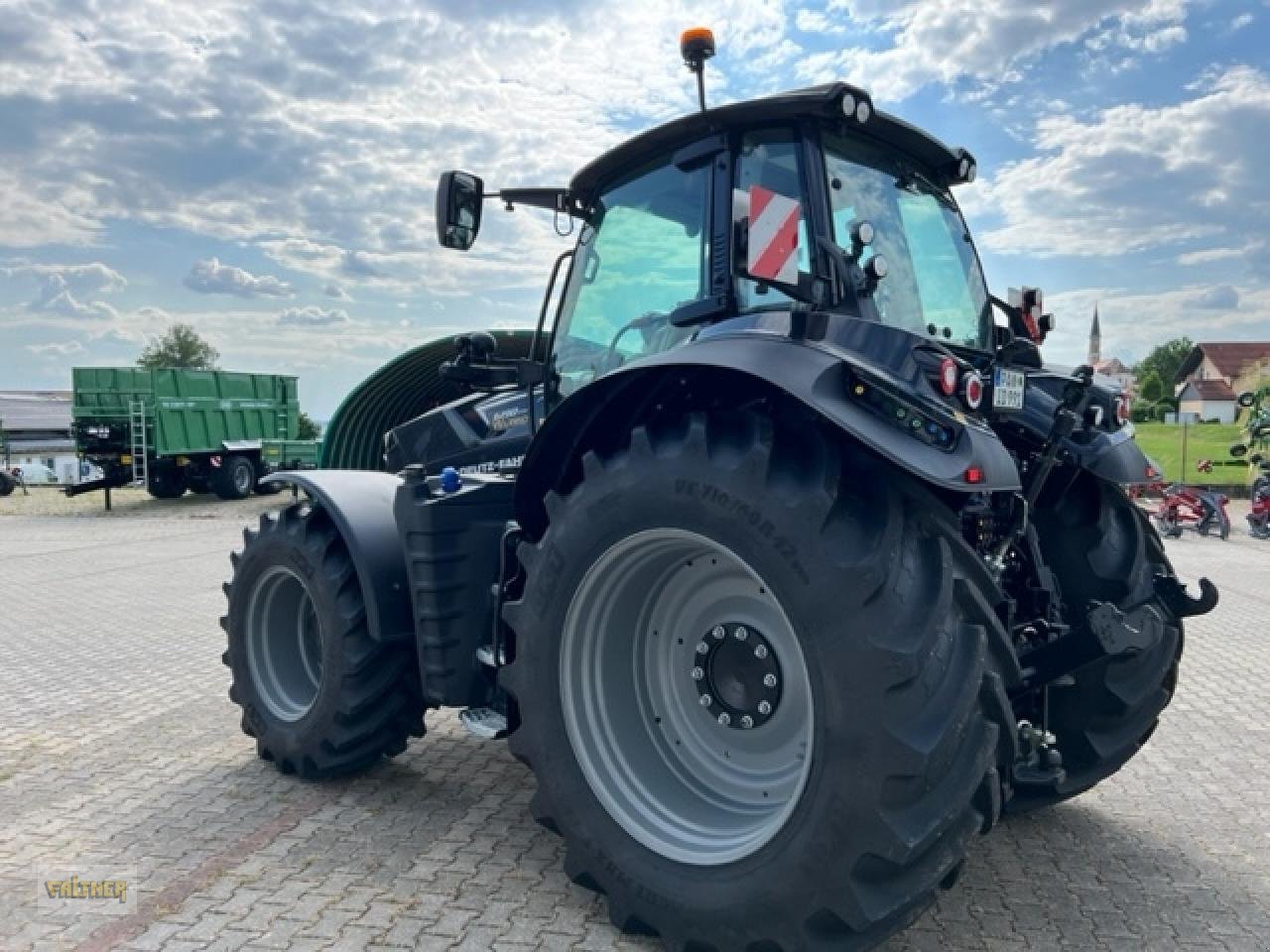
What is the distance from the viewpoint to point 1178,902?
3.35m

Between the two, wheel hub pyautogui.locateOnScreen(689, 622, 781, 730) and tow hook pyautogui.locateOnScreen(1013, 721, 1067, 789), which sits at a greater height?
wheel hub pyautogui.locateOnScreen(689, 622, 781, 730)

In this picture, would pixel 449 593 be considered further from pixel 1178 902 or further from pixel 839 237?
pixel 1178 902

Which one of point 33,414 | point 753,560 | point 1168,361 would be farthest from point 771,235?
point 1168,361

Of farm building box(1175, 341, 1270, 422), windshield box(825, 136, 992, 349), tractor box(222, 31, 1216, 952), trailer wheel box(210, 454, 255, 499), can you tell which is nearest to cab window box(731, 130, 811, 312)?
tractor box(222, 31, 1216, 952)

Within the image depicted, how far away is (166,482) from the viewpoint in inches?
891

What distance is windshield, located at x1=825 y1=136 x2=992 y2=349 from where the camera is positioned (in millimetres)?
3490

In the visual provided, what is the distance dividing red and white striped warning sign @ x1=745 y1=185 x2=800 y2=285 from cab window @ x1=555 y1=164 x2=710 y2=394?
26.5 inches

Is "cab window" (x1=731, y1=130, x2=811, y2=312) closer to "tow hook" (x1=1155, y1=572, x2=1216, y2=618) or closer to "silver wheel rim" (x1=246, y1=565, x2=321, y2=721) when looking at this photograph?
"tow hook" (x1=1155, y1=572, x2=1216, y2=618)

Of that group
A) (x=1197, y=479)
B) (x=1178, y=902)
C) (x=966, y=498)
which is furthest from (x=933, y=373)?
(x=1197, y=479)

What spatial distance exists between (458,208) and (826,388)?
2.27m

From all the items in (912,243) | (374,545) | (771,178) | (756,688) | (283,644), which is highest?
(771,178)

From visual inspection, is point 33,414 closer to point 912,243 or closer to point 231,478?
point 231,478

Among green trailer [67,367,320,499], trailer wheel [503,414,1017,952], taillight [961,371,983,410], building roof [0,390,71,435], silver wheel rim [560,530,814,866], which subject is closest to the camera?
trailer wheel [503,414,1017,952]

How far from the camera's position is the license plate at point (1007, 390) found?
3098 mm
